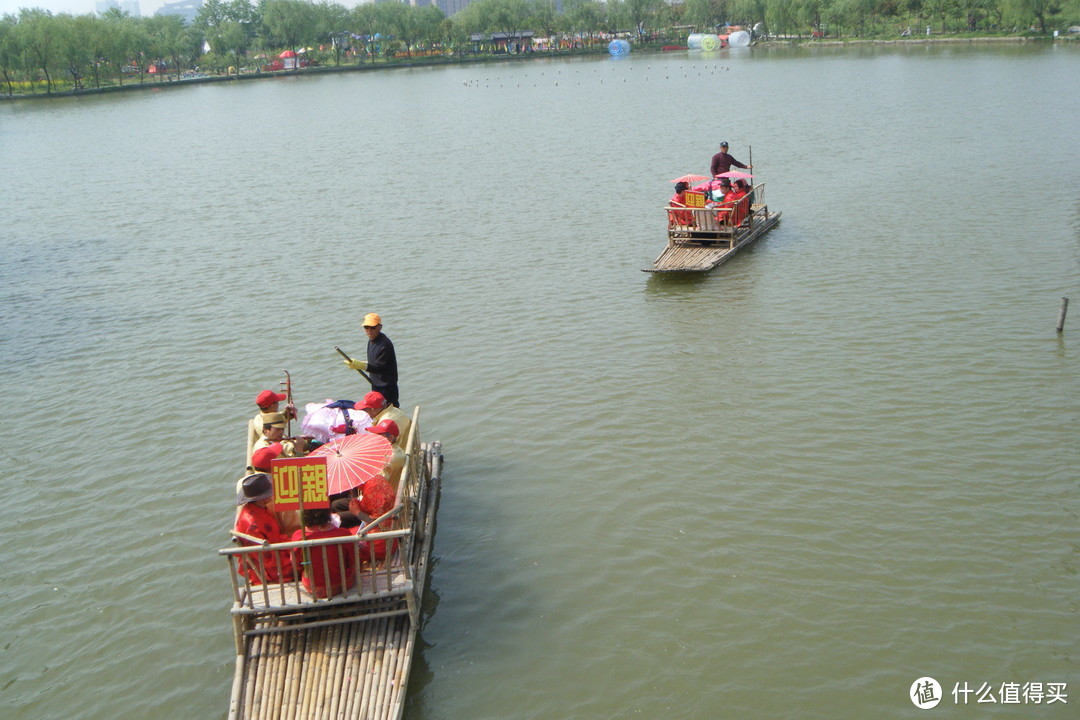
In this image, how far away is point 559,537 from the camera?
1056cm

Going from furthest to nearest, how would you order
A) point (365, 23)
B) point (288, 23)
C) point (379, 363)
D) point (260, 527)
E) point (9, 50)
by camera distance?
point (365, 23) < point (288, 23) < point (9, 50) < point (379, 363) < point (260, 527)

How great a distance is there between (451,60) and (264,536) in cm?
12673

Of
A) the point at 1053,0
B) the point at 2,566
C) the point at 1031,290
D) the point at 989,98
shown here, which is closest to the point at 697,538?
the point at 2,566

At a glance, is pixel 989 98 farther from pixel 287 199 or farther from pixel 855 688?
pixel 855 688

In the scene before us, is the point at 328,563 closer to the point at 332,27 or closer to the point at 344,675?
the point at 344,675

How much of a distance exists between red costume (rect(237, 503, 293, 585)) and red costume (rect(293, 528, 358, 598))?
0.65ft

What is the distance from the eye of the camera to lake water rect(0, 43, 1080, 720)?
865 centimetres

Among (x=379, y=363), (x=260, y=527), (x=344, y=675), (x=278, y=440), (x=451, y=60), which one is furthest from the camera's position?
(x=451, y=60)

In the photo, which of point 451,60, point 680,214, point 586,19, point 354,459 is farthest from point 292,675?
point 586,19

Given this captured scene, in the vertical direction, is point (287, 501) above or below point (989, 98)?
below

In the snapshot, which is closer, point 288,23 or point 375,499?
point 375,499

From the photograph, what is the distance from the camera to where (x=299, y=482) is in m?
7.79

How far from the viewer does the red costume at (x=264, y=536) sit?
8031 millimetres

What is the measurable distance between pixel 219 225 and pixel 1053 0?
8138cm
